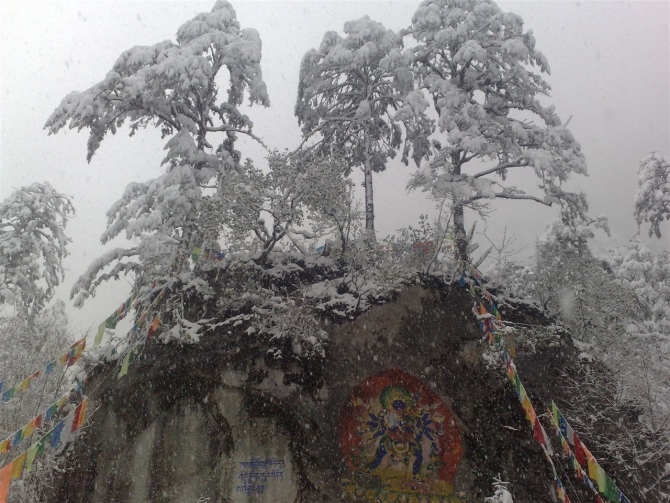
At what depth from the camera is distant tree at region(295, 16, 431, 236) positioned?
52.5ft

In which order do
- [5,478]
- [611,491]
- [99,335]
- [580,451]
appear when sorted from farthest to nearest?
[580,451]
[99,335]
[611,491]
[5,478]

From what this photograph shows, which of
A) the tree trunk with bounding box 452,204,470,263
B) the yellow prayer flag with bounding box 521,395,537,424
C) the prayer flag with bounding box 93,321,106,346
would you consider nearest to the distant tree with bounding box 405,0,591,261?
the tree trunk with bounding box 452,204,470,263

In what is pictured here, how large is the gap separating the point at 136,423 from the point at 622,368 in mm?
11890

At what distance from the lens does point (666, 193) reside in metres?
20.6

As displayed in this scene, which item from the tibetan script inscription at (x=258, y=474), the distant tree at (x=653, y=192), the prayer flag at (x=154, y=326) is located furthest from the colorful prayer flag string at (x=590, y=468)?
the distant tree at (x=653, y=192)

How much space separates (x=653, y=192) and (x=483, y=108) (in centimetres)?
1091

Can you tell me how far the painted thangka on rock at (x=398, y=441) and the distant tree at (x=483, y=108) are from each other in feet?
14.6

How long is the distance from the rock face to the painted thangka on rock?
2 cm

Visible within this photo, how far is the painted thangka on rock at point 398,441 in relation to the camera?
37.7 ft

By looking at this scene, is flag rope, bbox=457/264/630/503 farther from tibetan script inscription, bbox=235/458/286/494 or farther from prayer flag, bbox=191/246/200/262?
prayer flag, bbox=191/246/200/262

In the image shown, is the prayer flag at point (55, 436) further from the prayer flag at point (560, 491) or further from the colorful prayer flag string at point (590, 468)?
the colorful prayer flag string at point (590, 468)

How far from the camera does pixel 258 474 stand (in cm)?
1100

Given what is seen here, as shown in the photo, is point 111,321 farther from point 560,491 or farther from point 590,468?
point 590,468

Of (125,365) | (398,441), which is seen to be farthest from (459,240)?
(125,365)
